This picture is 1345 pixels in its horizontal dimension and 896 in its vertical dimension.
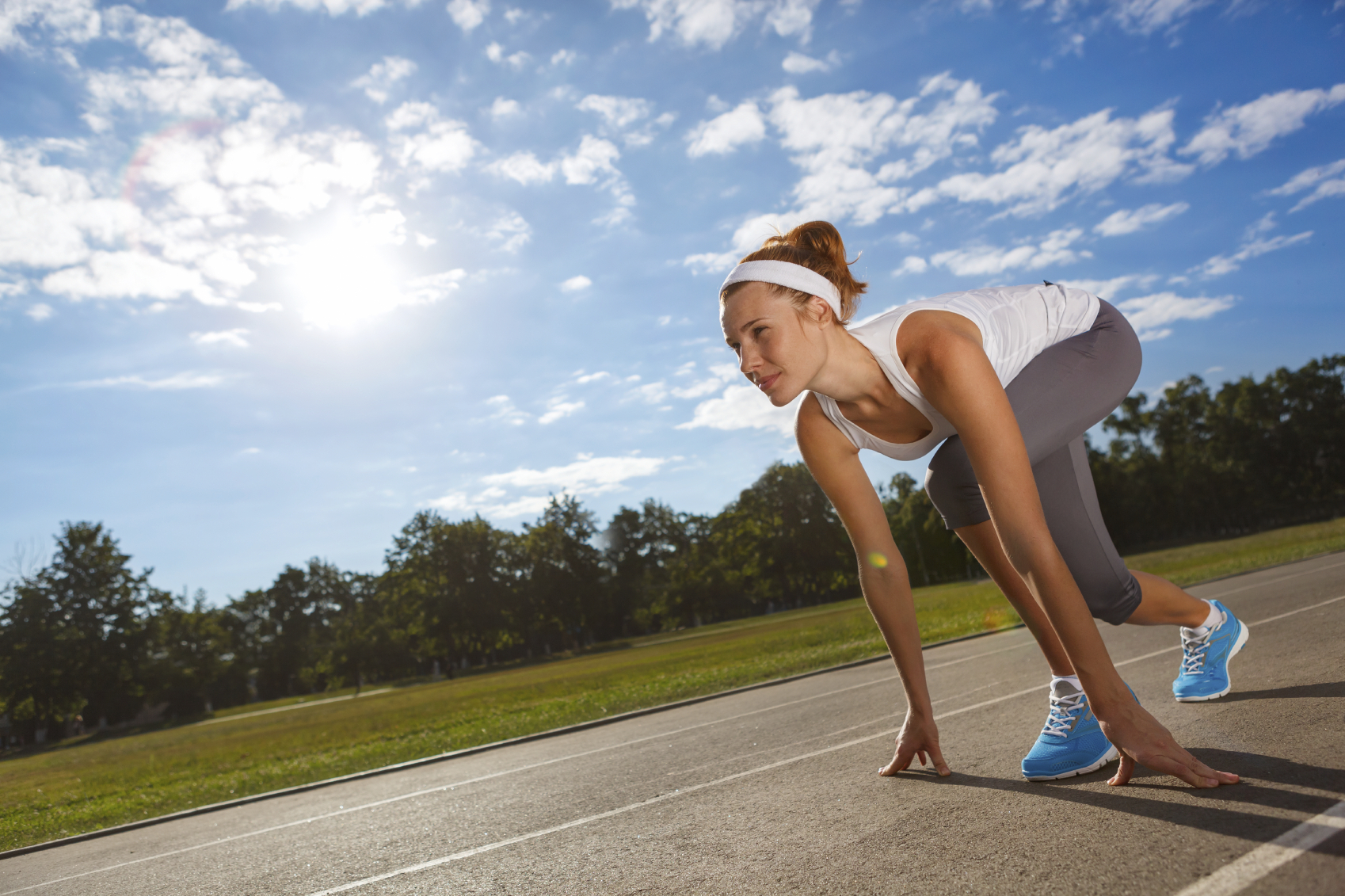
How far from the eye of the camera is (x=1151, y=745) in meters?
2.16

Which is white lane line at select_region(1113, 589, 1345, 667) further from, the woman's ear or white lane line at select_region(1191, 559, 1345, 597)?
white lane line at select_region(1191, 559, 1345, 597)

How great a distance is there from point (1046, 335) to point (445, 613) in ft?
203

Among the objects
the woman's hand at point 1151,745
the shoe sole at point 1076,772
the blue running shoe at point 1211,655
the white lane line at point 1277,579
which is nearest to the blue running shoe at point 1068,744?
the shoe sole at point 1076,772

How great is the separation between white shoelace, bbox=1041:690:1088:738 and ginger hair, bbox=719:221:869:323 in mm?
1593

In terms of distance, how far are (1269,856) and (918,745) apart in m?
1.39

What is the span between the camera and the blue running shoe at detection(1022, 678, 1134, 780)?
2.79m

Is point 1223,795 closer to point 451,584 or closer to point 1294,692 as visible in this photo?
point 1294,692

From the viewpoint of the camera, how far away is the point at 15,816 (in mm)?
9664

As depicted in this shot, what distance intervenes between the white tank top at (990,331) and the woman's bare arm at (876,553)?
0.10m

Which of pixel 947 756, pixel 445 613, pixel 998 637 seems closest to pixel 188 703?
pixel 445 613

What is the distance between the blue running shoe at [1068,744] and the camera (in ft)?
9.17

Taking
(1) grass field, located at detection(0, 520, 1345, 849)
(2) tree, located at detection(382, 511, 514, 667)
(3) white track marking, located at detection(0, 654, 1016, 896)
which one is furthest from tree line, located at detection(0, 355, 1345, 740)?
(3) white track marking, located at detection(0, 654, 1016, 896)

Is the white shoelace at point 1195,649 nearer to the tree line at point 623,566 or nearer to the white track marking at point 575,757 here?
the white track marking at point 575,757

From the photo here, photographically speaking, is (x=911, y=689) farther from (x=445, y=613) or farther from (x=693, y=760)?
(x=445, y=613)
